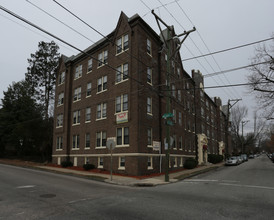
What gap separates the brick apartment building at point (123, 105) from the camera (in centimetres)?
1975

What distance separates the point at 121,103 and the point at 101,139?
15.9 ft

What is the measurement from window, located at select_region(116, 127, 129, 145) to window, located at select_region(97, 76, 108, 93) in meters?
5.76

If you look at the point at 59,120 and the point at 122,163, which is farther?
the point at 59,120

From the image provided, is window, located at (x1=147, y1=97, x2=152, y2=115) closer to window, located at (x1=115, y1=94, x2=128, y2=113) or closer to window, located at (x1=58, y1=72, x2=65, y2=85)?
window, located at (x1=115, y1=94, x2=128, y2=113)

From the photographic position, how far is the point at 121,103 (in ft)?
69.3

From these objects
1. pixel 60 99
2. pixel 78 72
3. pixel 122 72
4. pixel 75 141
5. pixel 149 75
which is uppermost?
pixel 78 72

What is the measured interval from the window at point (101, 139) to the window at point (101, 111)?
1779 millimetres

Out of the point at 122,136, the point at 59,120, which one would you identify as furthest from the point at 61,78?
the point at 122,136

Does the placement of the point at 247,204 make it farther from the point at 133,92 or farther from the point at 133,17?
the point at 133,17

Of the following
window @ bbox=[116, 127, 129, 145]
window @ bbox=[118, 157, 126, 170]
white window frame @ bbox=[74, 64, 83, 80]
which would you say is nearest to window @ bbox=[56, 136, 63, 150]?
white window frame @ bbox=[74, 64, 83, 80]

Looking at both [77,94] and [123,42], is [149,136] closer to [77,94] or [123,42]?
[123,42]

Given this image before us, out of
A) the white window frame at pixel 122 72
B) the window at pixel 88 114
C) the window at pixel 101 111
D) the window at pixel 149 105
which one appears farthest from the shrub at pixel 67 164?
the window at pixel 149 105

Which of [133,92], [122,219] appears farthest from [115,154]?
[122,219]

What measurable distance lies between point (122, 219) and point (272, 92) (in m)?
23.1
